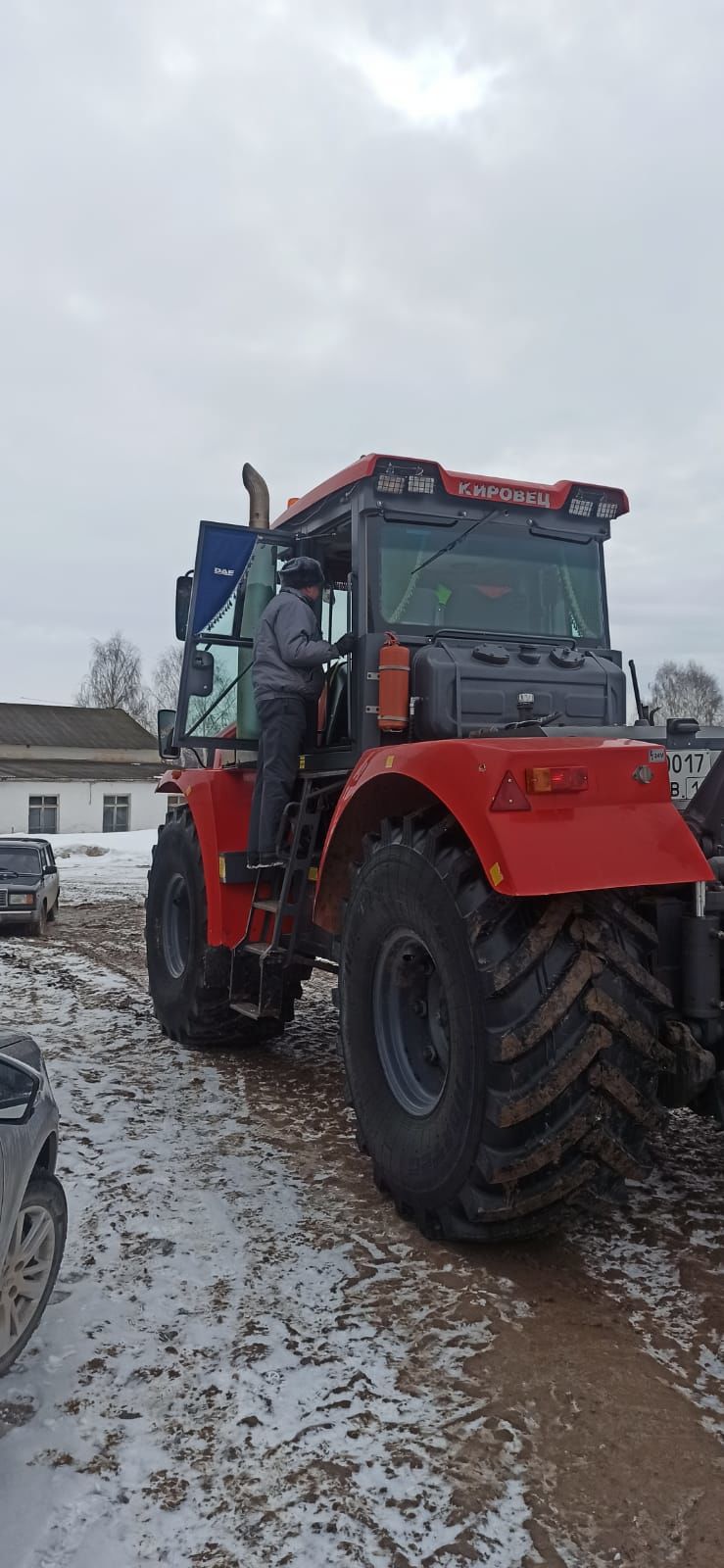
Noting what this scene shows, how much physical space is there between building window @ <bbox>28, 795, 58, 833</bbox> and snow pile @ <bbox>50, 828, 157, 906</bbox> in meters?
5.31

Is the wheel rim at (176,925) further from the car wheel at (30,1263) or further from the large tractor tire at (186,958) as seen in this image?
the car wheel at (30,1263)

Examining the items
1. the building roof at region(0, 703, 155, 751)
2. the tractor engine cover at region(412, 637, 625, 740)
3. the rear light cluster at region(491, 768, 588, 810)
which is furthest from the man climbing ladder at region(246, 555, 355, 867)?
the building roof at region(0, 703, 155, 751)

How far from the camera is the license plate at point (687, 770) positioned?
401 cm

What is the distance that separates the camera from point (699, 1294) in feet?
10.9

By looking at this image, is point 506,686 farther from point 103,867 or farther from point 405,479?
point 103,867

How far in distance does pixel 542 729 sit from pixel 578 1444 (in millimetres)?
2424

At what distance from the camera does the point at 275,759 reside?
5.27 metres

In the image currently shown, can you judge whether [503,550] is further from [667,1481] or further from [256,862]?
[667,1481]

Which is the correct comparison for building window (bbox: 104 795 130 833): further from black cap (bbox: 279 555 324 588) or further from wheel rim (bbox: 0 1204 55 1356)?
wheel rim (bbox: 0 1204 55 1356)

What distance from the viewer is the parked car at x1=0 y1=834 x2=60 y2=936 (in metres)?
13.1

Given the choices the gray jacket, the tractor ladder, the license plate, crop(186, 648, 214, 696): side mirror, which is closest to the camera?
the license plate

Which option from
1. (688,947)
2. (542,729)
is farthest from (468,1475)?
(542,729)

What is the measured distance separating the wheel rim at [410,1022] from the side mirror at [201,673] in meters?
2.38

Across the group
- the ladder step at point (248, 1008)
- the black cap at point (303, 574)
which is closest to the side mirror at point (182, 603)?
the black cap at point (303, 574)
